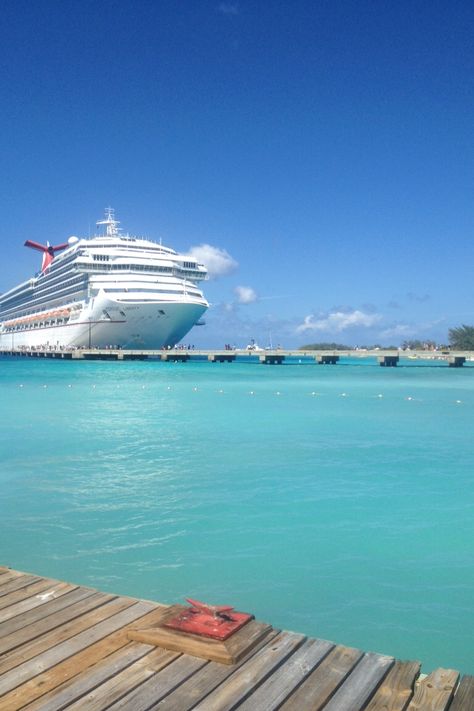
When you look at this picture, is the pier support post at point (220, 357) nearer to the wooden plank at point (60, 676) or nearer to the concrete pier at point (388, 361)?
the concrete pier at point (388, 361)

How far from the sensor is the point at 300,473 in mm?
13078

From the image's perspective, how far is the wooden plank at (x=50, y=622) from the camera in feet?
11.7

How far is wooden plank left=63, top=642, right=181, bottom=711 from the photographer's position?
2.96 m

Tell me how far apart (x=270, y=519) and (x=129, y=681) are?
673 cm

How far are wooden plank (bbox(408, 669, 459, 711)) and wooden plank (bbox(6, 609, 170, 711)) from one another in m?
1.62

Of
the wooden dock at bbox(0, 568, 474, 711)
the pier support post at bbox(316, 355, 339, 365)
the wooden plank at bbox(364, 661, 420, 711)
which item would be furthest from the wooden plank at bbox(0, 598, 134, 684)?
the pier support post at bbox(316, 355, 339, 365)

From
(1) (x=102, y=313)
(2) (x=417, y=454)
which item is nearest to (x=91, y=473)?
(2) (x=417, y=454)

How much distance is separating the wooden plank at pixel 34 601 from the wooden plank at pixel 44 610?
1.1 inches

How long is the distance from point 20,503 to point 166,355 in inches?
2545

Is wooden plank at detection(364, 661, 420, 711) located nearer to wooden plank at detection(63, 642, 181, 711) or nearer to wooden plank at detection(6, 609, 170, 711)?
wooden plank at detection(63, 642, 181, 711)

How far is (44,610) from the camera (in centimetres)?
407

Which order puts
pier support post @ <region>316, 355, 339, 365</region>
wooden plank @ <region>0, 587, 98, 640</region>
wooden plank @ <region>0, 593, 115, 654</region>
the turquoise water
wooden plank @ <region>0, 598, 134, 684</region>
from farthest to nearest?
1. pier support post @ <region>316, 355, 339, 365</region>
2. the turquoise water
3. wooden plank @ <region>0, 587, 98, 640</region>
4. wooden plank @ <region>0, 593, 115, 654</region>
5. wooden plank @ <region>0, 598, 134, 684</region>

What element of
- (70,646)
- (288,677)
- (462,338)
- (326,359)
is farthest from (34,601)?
(462,338)

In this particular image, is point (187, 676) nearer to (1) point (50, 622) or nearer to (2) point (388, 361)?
(1) point (50, 622)
